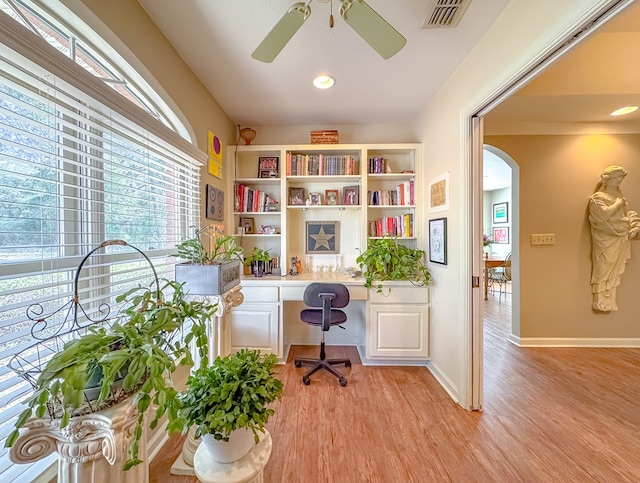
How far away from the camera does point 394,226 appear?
2684 millimetres

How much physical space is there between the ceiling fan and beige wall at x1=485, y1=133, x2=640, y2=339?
8.01ft

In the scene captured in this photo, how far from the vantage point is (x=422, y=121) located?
8.34 feet

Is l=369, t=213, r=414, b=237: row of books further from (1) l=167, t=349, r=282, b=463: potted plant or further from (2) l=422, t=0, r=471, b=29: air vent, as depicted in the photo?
(1) l=167, t=349, r=282, b=463: potted plant

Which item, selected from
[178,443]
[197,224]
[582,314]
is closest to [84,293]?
[197,224]

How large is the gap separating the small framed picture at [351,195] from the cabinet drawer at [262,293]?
4.00 feet

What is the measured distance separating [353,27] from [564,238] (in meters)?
3.32

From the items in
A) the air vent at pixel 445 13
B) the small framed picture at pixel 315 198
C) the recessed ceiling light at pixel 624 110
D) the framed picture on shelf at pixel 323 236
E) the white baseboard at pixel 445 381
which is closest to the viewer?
the air vent at pixel 445 13

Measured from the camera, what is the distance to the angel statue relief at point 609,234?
8.68 ft

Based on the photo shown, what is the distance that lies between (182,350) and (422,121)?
280cm

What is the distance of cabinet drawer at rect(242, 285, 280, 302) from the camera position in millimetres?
2426

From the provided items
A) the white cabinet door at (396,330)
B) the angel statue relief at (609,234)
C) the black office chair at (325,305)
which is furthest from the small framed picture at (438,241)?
the angel statue relief at (609,234)

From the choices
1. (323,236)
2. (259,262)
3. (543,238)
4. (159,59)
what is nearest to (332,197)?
(323,236)

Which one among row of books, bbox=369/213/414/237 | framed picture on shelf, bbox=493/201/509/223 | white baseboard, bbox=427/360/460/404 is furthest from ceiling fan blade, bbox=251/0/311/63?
framed picture on shelf, bbox=493/201/509/223

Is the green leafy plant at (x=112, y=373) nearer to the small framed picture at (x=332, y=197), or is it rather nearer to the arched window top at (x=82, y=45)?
the arched window top at (x=82, y=45)
